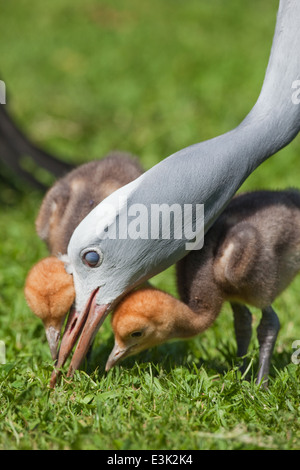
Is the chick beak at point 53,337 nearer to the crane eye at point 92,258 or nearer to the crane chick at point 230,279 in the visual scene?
the crane chick at point 230,279

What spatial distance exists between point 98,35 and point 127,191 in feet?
35.6

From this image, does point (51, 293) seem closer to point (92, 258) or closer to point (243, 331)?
point (92, 258)

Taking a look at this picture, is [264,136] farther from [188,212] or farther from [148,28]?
[148,28]

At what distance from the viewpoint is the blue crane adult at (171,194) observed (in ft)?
11.9

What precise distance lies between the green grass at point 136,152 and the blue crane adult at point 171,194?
1.39 ft

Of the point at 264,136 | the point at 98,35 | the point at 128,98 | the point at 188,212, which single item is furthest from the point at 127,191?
the point at 98,35

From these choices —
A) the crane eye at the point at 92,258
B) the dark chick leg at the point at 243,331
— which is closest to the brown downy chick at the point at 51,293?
the crane eye at the point at 92,258

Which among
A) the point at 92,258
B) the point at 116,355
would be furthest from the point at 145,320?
the point at 92,258

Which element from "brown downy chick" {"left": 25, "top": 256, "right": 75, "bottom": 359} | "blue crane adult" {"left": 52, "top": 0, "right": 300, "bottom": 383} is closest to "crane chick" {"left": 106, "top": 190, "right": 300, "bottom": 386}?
"blue crane adult" {"left": 52, "top": 0, "right": 300, "bottom": 383}

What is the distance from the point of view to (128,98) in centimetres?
1106

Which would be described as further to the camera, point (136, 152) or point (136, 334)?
point (136, 152)

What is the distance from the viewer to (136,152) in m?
9.23

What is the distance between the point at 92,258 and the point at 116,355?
630 millimetres

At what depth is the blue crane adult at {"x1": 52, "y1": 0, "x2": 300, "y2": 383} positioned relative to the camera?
143 inches
